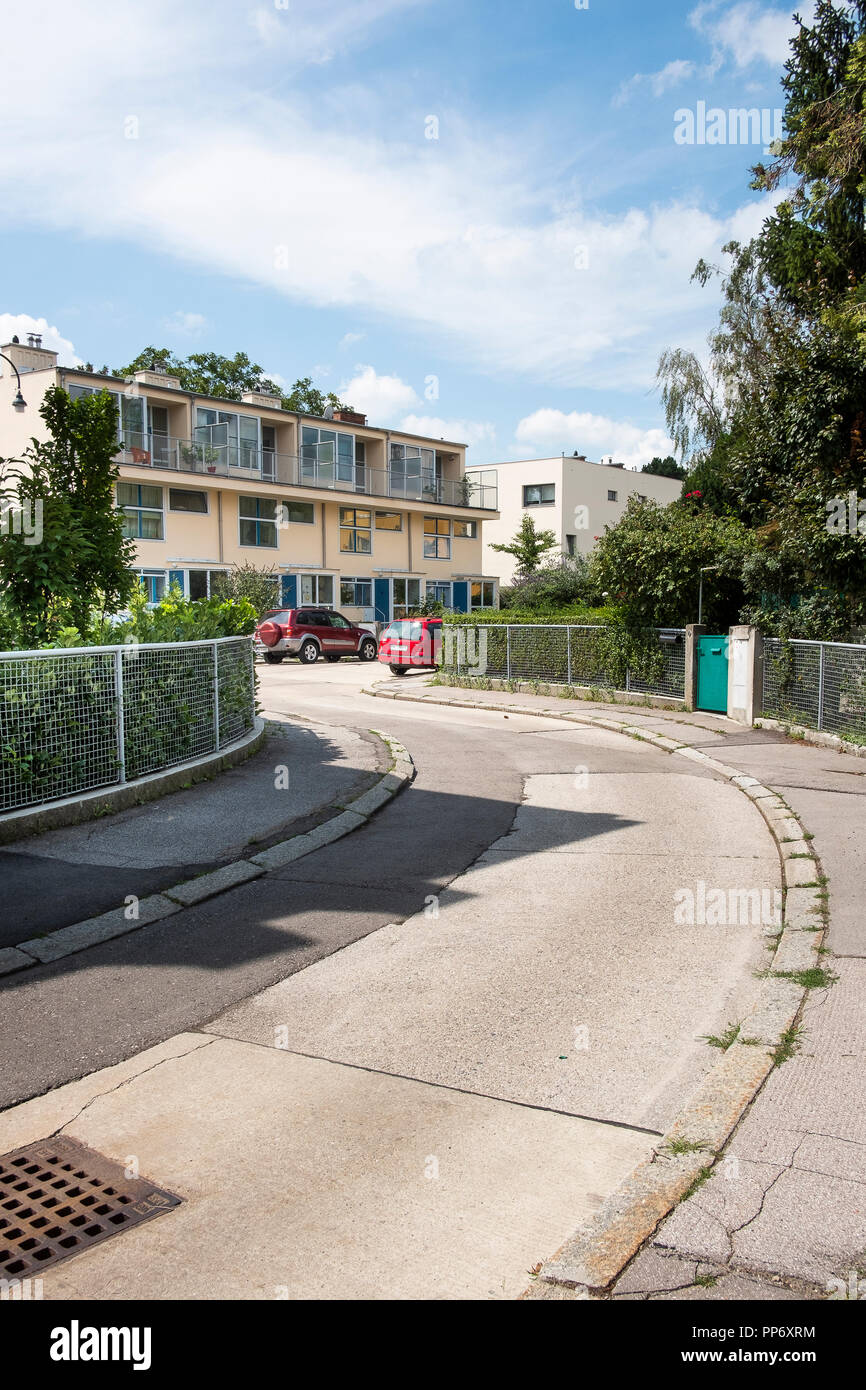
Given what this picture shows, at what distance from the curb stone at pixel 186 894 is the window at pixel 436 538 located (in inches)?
1578

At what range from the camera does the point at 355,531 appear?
45281 millimetres

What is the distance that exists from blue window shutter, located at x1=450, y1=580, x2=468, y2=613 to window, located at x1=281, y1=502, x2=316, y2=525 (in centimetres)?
982

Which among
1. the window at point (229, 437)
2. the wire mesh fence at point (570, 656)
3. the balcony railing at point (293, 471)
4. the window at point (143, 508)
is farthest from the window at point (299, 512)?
the wire mesh fence at point (570, 656)

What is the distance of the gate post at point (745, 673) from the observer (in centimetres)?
1553

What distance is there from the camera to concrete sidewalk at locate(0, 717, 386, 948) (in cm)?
629

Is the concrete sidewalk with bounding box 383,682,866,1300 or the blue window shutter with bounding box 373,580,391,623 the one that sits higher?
the blue window shutter with bounding box 373,580,391,623

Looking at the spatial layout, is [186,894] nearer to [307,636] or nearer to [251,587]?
[307,636]

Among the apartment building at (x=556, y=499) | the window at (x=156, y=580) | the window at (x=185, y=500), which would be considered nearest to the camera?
the window at (x=156, y=580)

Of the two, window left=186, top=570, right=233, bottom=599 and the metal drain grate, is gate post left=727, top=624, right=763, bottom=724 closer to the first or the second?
the metal drain grate

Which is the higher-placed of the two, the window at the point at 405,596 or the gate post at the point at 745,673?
the window at the point at 405,596

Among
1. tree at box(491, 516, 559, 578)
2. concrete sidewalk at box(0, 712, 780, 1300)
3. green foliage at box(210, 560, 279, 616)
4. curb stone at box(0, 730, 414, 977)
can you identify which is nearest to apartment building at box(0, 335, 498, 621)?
green foliage at box(210, 560, 279, 616)

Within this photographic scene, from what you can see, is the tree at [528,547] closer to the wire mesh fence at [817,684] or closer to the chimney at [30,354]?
the chimney at [30,354]

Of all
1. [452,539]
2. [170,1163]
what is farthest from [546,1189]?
[452,539]
